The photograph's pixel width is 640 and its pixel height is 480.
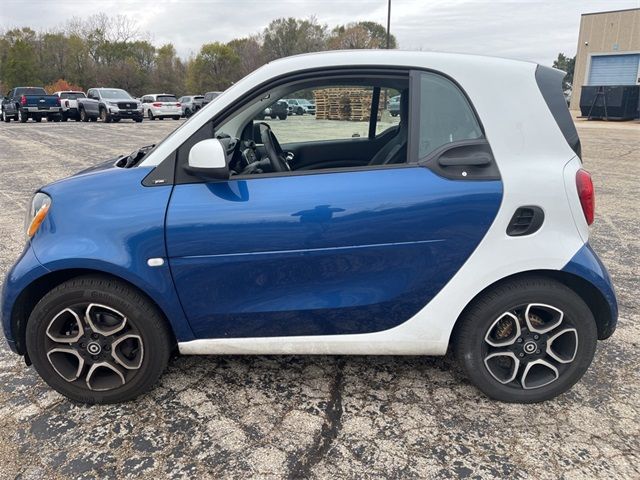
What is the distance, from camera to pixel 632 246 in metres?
5.37

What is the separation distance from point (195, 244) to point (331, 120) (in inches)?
51.6

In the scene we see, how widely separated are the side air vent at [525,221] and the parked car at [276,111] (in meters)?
1.37

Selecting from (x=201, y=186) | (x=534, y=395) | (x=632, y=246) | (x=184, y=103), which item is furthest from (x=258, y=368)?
(x=184, y=103)

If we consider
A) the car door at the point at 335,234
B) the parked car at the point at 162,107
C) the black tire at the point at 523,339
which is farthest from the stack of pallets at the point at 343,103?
the parked car at the point at 162,107

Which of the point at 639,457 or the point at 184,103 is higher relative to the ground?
the point at 184,103

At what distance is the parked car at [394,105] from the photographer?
9.10 ft

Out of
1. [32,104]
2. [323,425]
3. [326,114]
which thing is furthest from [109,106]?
[323,425]

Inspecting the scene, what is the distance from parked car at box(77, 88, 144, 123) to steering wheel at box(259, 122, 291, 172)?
25.8m

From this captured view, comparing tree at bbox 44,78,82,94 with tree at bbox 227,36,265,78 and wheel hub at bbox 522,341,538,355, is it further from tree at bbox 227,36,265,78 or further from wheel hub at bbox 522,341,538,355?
wheel hub at bbox 522,341,538,355

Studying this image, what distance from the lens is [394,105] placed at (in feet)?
9.34

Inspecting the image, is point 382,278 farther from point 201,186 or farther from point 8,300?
point 8,300

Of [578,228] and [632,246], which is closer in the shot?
[578,228]

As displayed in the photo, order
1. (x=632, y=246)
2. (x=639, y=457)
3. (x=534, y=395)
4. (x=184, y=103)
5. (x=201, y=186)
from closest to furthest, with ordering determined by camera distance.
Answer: (x=639, y=457)
(x=201, y=186)
(x=534, y=395)
(x=632, y=246)
(x=184, y=103)

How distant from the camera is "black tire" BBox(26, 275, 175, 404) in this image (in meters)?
2.45
